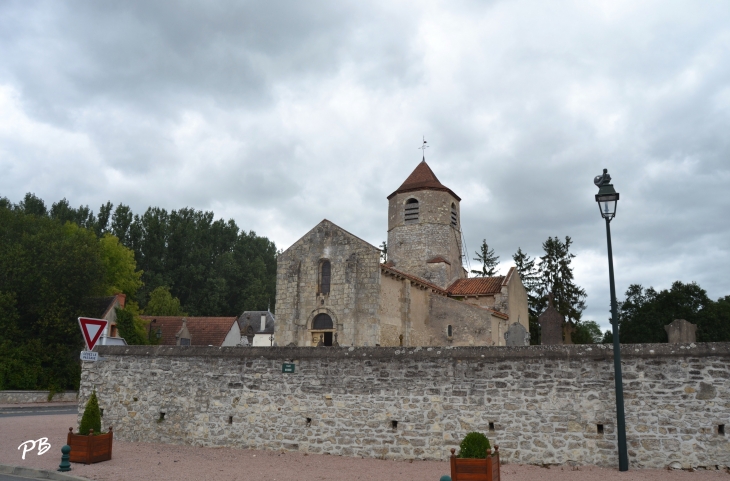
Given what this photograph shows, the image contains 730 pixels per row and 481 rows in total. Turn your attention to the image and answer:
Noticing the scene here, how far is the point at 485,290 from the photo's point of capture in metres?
31.9

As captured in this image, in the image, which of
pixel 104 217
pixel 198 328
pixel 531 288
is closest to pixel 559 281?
pixel 531 288

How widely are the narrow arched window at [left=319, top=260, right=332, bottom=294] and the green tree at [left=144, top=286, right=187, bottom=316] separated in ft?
92.7

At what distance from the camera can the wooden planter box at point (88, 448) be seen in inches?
405

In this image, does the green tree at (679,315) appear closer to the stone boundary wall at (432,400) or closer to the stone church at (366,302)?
the stone church at (366,302)

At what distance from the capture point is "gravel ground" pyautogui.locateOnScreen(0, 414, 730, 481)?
8.85m

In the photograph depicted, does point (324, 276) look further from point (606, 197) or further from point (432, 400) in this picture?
point (606, 197)

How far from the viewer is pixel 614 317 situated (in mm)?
9383

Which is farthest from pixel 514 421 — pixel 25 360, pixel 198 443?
pixel 25 360

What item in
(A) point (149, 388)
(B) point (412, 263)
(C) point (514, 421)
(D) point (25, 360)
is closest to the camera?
(C) point (514, 421)

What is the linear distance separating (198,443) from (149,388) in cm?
195

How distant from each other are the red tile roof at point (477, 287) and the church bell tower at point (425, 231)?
0.66 m

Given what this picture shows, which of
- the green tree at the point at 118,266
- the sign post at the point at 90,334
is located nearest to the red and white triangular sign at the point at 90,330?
→ the sign post at the point at 90,334

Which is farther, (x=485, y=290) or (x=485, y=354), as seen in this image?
(x=485, y=290)

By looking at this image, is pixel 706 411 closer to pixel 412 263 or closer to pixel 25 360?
pixel 412 263
